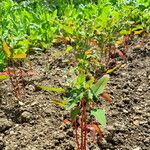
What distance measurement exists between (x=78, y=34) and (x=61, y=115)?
0.96m

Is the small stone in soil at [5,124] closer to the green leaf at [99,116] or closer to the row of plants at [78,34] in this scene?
the row of plants at [78,34]

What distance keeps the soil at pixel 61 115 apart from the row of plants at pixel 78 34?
0.09 meters

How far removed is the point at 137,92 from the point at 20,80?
1043 mm

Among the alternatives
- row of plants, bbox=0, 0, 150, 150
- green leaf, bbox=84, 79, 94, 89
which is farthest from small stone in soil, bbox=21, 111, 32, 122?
green leaf, bbox=84, 79, 94, 89

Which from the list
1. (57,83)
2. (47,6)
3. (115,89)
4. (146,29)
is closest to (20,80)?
(57,83)

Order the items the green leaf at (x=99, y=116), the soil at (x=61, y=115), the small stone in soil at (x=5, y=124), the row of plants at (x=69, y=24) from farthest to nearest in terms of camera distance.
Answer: the row of plants at (x=69, y=24)
the small stone in soil at (x=5, y=124)
the soil at (x=61, y=115)
the green leaf at (x=99, y=116)

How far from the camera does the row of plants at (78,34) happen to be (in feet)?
11.2

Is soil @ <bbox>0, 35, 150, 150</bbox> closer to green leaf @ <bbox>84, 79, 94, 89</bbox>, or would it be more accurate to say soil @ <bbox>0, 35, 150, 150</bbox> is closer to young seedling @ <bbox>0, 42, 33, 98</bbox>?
young seedling @ <bbox>0, 42, 33, 98</bbox>

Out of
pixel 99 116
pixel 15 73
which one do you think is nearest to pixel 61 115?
pixel 15 73

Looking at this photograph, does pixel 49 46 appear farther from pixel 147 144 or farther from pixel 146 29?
pixel 147 144

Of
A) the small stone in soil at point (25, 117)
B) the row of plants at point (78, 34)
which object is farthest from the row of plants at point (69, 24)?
the small stone in soil at point (25, 117)

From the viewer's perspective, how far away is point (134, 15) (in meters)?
4.95

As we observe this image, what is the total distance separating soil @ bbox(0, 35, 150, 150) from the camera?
2.99 meters

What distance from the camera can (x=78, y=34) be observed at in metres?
3.97
